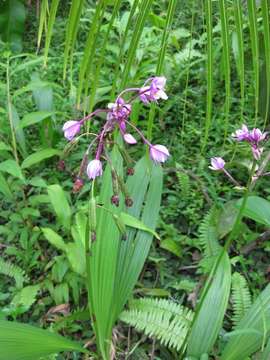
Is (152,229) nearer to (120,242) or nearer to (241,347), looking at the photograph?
(120,242)

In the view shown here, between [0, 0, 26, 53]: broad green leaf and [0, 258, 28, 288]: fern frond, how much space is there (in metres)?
1.70

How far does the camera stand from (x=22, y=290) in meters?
1.71

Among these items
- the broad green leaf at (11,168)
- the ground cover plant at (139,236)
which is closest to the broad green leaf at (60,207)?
the ground cover plant at (139,236)

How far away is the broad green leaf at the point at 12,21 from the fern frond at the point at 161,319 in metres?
2.05

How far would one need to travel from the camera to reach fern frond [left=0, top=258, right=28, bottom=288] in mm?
1758

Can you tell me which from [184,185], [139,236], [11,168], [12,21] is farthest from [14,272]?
[12,21]

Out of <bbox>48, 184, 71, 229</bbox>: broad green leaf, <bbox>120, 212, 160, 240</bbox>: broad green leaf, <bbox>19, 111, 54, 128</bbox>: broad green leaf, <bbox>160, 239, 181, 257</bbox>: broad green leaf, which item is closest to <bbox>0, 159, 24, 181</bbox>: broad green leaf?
<bbox>48, 184, 71, 229</bbox>: broad green leaf

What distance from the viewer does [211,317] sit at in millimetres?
1399

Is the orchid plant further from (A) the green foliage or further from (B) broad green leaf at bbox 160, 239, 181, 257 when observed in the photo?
(A) the green foliage

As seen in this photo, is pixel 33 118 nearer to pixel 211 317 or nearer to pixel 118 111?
pixel 211 317

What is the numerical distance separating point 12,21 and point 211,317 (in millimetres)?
2350

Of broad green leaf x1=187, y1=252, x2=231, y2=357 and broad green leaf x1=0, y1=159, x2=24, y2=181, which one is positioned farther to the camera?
broad green leaf x1=0, y1=159, x2=24, y2=181

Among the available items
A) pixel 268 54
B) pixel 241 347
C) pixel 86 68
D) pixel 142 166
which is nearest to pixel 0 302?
pixel 142 166

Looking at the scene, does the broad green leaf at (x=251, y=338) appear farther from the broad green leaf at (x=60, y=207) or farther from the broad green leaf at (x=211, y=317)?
the broad green leaf at (x=60, y=207)
